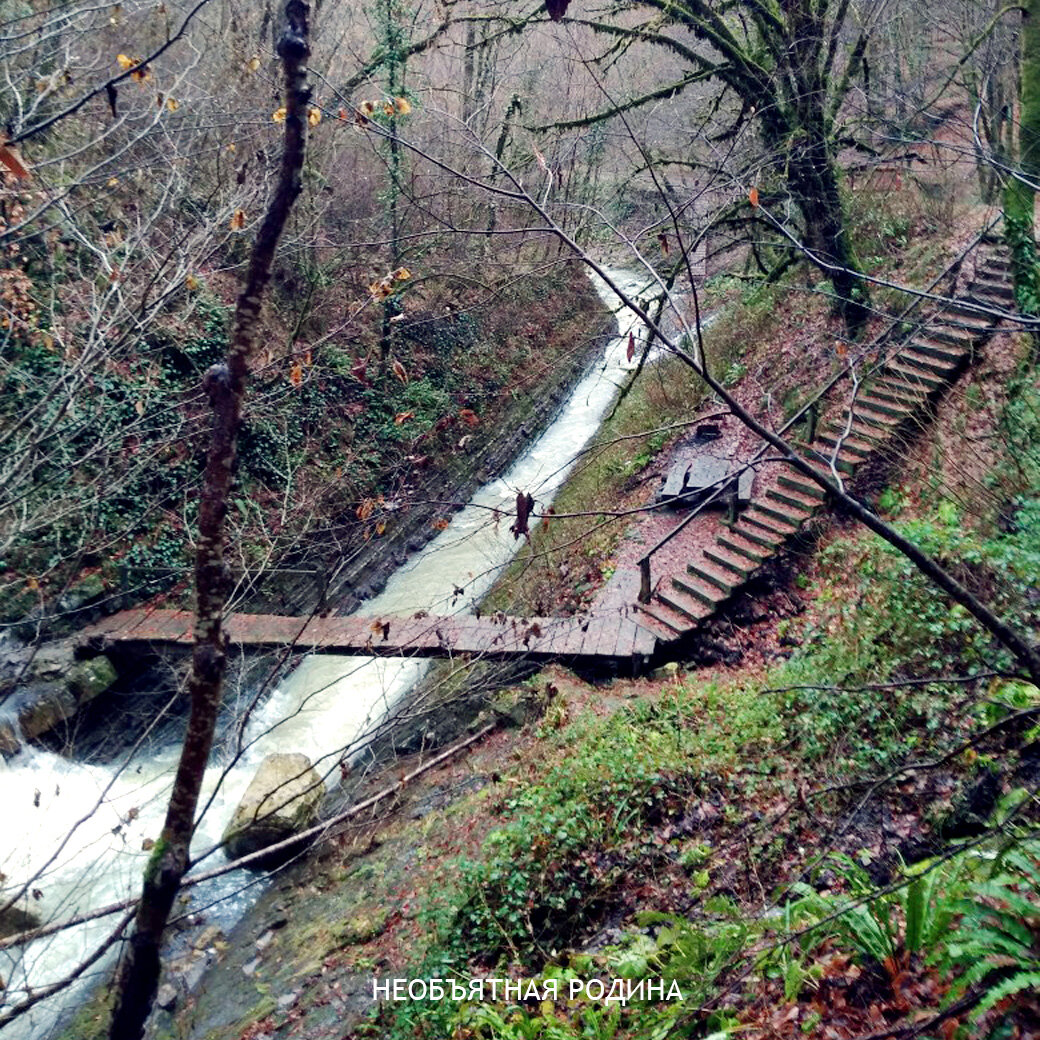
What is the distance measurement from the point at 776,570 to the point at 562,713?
143 inches

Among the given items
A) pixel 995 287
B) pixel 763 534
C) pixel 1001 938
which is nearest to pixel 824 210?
pixel 995 287

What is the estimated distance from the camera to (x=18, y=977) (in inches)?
259

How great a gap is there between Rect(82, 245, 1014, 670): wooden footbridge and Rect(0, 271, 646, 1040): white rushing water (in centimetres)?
73

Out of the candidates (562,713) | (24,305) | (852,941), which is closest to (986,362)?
(562,713)

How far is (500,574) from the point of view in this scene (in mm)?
12914

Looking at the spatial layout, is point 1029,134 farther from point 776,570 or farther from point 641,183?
point 641,183

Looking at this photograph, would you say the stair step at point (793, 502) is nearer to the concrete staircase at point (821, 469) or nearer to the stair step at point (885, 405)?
the concrete staircase at point (821, 469)

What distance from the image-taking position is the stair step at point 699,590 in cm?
932

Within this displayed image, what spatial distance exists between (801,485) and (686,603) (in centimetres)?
250

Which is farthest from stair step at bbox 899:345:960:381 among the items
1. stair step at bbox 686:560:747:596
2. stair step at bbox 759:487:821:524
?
stair step at bbox 686:560:747:596

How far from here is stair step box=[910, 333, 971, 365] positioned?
10359mm

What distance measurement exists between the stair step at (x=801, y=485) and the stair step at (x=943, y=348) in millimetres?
2418

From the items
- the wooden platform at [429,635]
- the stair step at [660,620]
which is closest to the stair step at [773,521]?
the stair step at [660,620]

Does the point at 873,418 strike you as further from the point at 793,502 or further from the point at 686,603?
the point at 686,603
